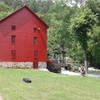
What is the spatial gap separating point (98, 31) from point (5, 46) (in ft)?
77.9

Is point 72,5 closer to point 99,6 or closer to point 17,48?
point 99,6

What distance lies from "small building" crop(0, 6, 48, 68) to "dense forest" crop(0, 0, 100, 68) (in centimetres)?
760

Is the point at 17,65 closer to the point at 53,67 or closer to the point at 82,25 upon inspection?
the point at 53,67

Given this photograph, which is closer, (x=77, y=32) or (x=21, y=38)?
(x=21, y=38)

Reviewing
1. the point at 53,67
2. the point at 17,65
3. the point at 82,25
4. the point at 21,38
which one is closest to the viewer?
the point at 17,65

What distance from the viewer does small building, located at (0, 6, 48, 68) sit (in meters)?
59.5

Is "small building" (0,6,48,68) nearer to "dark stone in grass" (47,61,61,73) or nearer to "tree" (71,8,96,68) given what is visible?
"dark stone in grass" (47,61,61,73)

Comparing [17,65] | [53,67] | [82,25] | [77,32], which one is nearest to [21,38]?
[17,65]

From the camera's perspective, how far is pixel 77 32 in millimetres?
63812

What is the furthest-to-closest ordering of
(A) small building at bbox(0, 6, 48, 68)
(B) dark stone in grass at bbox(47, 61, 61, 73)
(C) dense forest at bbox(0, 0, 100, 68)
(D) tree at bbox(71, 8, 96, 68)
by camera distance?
(C) dense forest at bbox(0, 0, 100, 68) < (D) tree at bbox(71, 8, 96, 68) < (B) dark stone in grass at bbox(47, 61, 61, 73) < (A) small building at bbox(0, 6, 48, 68)

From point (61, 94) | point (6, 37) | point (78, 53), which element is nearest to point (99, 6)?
point (78, 53)

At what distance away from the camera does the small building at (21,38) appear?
59531mm

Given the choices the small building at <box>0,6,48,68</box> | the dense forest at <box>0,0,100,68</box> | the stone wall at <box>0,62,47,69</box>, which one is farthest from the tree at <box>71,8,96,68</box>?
the stone wall at <box>0,62,47,69</box>

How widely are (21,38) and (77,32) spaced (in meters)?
10.8
